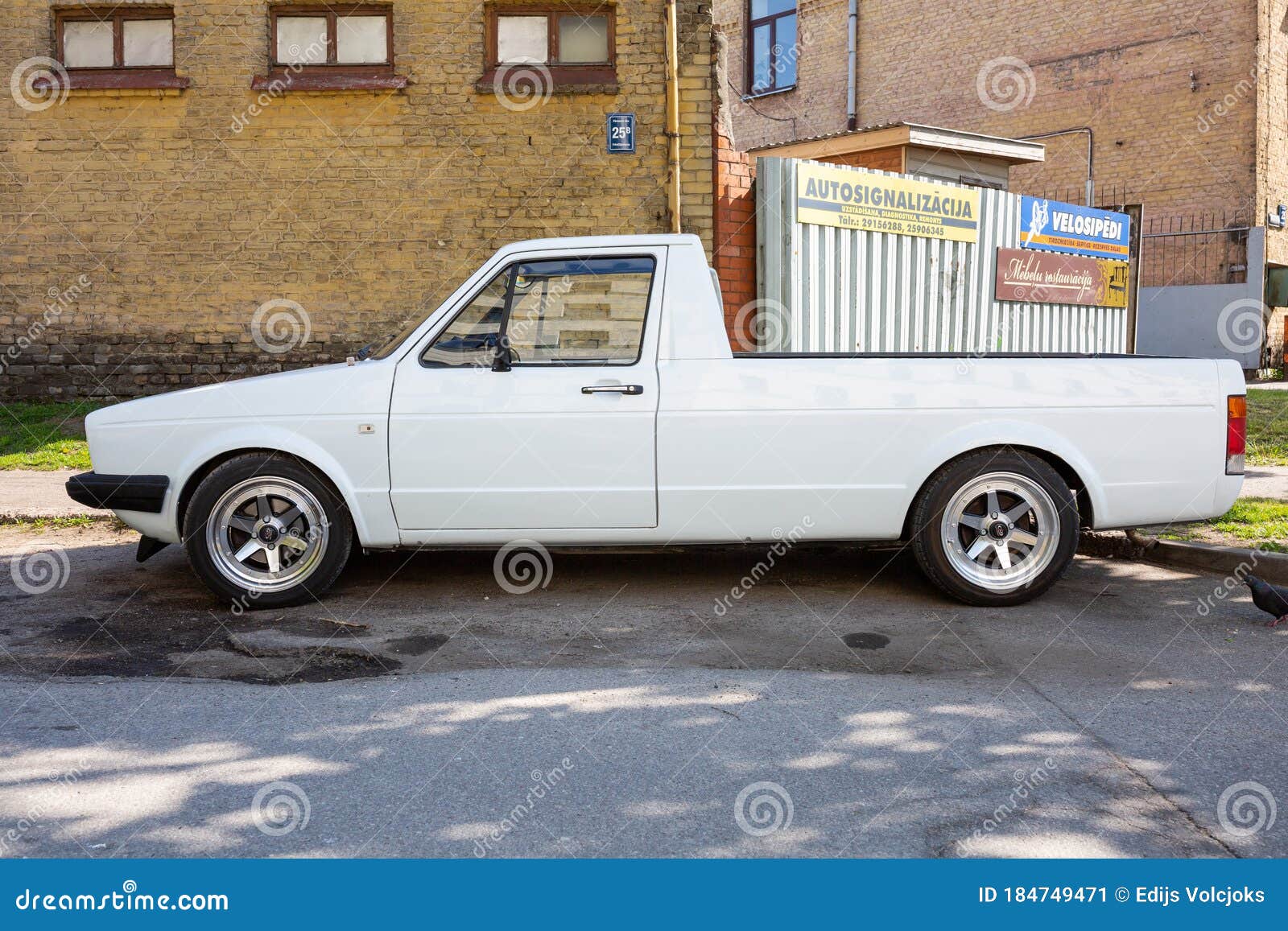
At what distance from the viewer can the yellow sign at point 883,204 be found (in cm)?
1039

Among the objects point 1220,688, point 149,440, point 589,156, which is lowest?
point 1220,688

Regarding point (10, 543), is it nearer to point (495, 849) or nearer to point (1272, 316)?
point (495, 849)

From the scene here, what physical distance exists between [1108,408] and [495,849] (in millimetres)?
3951

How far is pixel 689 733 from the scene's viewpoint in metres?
3.72

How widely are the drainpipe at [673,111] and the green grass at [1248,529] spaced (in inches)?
226

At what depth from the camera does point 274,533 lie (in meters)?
5.35

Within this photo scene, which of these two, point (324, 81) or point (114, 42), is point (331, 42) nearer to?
point (324, 81)

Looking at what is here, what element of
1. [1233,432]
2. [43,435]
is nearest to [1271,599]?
[1233,432]

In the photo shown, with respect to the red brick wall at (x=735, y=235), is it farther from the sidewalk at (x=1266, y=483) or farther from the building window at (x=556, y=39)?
the sidewalk at (x=1266, y=483)

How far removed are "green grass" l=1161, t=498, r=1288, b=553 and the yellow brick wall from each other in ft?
19.8

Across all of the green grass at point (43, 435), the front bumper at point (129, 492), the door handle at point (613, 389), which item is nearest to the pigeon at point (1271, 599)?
the door handle at point (613, 389)

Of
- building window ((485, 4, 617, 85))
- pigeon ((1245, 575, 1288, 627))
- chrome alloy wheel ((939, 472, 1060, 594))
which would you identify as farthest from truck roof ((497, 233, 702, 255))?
building window ((485, 4, 617, 85))

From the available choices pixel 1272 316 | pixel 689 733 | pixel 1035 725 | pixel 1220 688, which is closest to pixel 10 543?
pixel 689 733

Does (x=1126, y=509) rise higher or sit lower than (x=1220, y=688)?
higher
